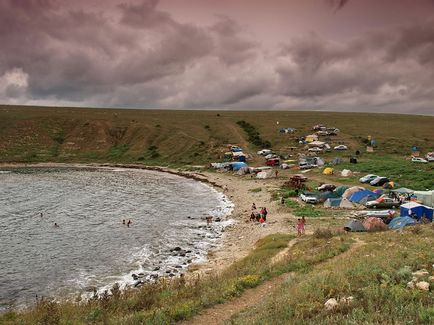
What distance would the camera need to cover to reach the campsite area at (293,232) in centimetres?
1369

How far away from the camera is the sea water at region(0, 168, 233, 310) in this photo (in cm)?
3025

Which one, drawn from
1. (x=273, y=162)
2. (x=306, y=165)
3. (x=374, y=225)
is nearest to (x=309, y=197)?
(x=374, y=225)

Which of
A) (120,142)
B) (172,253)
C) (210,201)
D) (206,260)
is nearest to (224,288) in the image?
(206,260)

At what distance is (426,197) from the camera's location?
45.3 meters

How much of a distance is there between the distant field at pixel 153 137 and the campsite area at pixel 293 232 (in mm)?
815

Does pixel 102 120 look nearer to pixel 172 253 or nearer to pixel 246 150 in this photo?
pixel 246 150

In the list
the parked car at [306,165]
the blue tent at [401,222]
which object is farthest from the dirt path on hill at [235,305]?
the parked car at [306,165]

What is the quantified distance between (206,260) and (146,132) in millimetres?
122558

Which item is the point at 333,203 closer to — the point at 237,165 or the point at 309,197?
the point at 309,197

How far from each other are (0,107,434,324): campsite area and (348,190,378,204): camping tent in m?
0.16

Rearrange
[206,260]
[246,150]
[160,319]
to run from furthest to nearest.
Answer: [246,150] → [206,260] → [160,319]

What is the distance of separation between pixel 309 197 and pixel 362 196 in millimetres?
7013

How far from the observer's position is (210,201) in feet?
A: 208

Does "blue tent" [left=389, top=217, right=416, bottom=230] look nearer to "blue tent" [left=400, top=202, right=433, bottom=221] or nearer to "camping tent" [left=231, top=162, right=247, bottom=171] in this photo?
"blue tent" [left=400, top=202, right=433, bottom=221]
